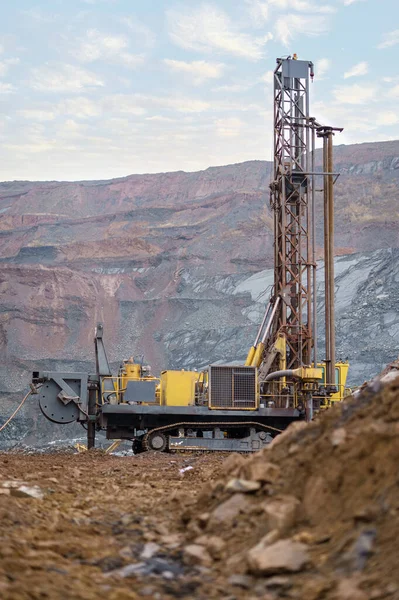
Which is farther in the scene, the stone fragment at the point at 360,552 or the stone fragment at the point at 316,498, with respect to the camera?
the stone fragment at the point at 316,498

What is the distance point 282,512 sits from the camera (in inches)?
187

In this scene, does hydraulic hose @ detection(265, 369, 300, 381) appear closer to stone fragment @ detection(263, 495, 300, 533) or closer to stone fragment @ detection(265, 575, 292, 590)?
stone fragment @ detection(263, 495, 300, 533)

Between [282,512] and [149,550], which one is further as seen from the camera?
[149,550]

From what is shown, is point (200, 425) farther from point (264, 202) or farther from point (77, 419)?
point (264, 202)

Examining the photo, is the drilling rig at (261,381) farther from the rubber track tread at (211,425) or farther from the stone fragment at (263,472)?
the stone fragment at (263,472)

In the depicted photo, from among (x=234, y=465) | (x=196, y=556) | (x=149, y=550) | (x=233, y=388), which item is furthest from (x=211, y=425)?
(x=196, y=556)

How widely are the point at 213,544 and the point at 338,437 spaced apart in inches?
40.1

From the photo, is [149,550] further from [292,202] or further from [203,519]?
[292,202]

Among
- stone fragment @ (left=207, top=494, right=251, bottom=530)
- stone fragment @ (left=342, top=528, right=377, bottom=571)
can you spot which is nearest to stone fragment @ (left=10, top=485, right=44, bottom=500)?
stone fragment @ (left=207, top=494, right=251, bottom=530)

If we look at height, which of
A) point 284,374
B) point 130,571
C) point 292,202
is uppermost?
point 292,202

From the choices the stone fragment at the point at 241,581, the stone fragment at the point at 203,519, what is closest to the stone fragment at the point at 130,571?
the stone fragment at the point at 241,581

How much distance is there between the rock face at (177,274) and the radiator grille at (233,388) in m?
20.2

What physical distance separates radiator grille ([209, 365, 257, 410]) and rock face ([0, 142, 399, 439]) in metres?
20.2

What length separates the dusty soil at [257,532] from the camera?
3949 millimetres
